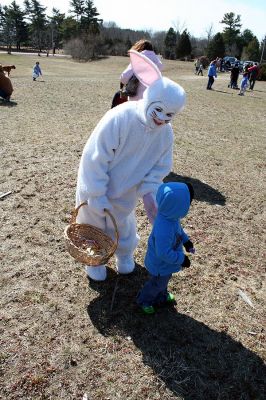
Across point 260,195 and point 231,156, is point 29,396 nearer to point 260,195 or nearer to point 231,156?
point 260,195

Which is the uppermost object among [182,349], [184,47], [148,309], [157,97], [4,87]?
[184,47]

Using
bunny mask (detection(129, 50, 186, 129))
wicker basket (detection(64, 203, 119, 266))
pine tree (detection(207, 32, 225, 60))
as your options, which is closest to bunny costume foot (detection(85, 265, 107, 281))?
wicker basket (detection(64, 203, 119, 266))

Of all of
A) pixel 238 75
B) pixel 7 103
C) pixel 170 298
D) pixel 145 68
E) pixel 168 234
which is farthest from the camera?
pixel 238 75

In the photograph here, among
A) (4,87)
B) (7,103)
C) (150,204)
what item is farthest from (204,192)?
(4,87)

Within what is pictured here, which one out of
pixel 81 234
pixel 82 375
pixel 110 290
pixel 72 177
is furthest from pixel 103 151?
pixel 72 177

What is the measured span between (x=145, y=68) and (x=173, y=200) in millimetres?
1004

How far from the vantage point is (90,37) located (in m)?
47.1

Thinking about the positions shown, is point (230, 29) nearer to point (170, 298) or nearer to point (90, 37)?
point (90, 37)

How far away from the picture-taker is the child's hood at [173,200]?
2498 millimetres

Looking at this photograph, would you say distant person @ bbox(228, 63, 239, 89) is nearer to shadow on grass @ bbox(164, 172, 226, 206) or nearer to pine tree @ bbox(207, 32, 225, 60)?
shadow on grass @ bbox(164, 172, 226, 206)

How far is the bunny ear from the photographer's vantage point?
2.70 meters

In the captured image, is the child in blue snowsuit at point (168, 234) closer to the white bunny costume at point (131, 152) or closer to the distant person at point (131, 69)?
the white bunny costume at point (131, 152)

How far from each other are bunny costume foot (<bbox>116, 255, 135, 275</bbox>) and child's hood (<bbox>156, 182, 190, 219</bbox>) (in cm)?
110

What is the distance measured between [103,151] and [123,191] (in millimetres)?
393
